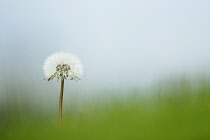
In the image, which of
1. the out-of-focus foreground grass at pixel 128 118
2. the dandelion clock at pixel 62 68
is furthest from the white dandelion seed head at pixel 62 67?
the out-of-focus foreground grass at pixel 128 118

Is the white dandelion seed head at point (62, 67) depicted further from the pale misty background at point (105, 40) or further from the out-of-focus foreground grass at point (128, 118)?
the out-of-focus foreground grass at point (128, 118)

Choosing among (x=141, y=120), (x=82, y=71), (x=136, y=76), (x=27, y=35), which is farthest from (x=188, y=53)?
(x=27, y=35)

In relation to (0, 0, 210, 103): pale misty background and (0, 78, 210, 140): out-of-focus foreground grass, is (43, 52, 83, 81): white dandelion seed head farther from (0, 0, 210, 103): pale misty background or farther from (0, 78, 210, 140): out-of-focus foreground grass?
(0, 78, 210, 140): out-of-focus foreground grass

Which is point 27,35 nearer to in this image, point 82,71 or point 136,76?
point 82,71

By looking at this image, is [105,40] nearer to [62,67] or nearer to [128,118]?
[62,67]

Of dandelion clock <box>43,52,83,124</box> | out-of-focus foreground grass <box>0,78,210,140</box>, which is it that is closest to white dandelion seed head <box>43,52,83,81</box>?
dandelion clock <box>43,52,83,124</box>
